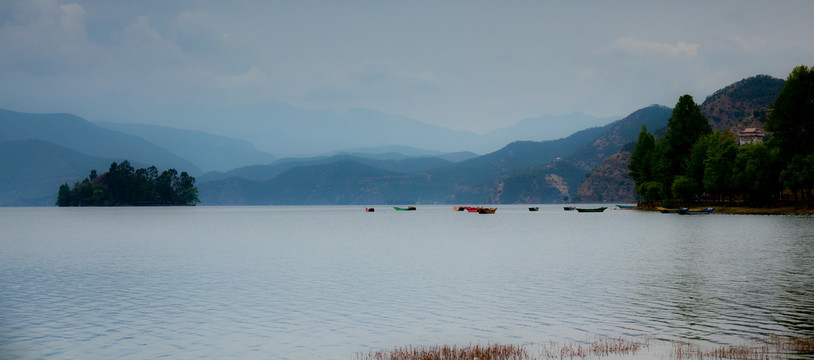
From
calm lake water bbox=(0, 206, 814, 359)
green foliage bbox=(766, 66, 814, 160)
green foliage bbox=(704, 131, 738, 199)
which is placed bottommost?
calm lake water bbox=(0, 206, 814, 359)

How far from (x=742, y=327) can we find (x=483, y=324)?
10.4 m

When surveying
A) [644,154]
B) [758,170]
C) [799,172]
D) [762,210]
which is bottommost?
[762,210]

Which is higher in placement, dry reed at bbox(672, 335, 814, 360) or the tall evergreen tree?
the tall evergreen tree

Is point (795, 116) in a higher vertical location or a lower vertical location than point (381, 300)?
higher

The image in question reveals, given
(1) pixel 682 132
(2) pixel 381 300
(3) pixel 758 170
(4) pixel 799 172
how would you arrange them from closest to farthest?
(2) pixel 381 300 < (4) pixel 799 172 < (3) pixel 758 170 < (1) pixel 682 132

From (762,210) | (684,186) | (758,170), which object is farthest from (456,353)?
(684,186)

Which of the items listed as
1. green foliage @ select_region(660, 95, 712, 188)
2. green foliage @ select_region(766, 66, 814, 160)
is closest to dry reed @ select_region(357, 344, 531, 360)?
green foliage @ select_region(766, 66, 814, 160)

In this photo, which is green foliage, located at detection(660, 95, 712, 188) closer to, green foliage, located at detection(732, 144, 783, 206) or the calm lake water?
green foliage, located at detection(732, 144, 783, 206)

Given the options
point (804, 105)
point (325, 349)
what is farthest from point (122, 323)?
point (804, 105)

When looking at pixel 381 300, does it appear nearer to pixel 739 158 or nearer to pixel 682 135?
pixel 739 158

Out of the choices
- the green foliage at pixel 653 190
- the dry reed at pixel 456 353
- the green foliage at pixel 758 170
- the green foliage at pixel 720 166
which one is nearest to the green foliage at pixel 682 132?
the green foliage at pixel 653 190

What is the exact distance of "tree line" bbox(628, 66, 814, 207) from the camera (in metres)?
122

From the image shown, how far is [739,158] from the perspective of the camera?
136250 millimetres

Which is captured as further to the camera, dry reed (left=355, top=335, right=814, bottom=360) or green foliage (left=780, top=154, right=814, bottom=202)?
green foliage (left=780, top=154, right=814, bottom=202)
